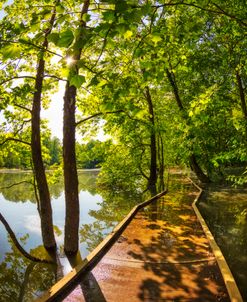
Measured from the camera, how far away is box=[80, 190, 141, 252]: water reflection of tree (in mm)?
16033

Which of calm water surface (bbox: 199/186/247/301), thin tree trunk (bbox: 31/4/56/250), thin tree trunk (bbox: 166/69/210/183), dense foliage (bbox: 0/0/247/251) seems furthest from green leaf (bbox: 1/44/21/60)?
thin tree trunk (bbox: 166/69/210/183)

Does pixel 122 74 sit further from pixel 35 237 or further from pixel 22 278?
→ pixel 35 237

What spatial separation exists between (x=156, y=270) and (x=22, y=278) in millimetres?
6613

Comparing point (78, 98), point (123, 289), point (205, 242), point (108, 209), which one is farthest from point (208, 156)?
point (123, 289)

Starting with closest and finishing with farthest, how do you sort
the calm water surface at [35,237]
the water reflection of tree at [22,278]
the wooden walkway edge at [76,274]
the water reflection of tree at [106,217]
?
the wooden walkway edge at [76,274], the water reflection of tree at [22,278], the calm water surface at [35,237], the water reflection of tree at [106,217]

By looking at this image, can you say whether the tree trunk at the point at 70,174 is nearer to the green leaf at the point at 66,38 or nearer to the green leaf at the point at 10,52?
the green leaf at the point at 10,52

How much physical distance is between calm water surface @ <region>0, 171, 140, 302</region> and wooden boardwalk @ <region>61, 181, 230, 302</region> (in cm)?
360

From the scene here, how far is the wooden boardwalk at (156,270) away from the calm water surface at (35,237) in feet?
11.8

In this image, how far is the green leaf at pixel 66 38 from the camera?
234 centimetres

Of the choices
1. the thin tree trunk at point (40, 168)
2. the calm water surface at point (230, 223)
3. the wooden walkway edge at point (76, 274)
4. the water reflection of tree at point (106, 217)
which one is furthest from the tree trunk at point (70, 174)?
the calm water surface at point (230, 223)

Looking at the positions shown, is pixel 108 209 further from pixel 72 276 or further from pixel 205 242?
pixel 72 276

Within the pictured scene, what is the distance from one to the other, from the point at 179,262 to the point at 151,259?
682 mm

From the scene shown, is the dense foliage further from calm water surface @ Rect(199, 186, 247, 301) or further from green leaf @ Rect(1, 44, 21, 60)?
calm water surface @ Rect(199, 186, 247, 301)

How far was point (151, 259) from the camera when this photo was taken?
307 inches
